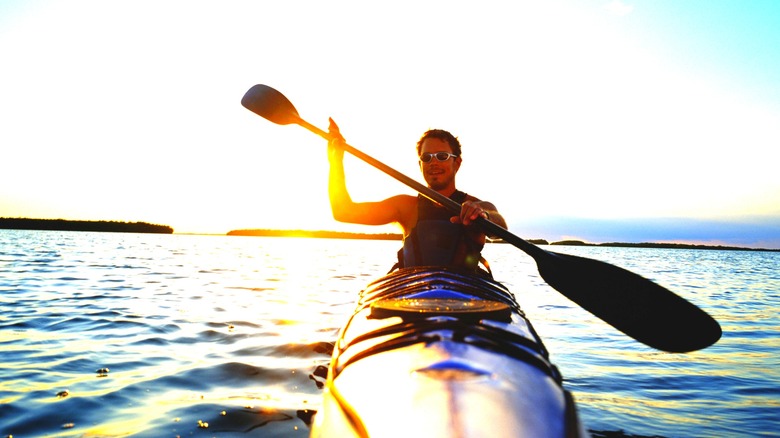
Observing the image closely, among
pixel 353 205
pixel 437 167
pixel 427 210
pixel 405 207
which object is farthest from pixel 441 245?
pixel 353 205

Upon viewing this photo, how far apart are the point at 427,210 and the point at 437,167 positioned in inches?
21.1

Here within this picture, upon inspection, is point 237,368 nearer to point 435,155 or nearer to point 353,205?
point 353,205

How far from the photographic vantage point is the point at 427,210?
5.11 meters

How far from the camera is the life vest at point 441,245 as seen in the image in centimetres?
473

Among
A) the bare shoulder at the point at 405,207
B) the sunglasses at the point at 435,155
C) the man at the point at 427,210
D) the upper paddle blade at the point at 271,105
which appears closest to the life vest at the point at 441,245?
the man at the point at 427,210

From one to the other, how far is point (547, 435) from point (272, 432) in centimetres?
225

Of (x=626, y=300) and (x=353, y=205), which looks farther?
(x=353, y=205)

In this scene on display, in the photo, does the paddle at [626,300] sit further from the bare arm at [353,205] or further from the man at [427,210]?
the bare arm at [353,205]

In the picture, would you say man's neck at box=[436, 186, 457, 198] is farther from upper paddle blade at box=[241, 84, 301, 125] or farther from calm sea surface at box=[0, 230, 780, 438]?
upper paddle blade at box=[241, 84, 301, 125]

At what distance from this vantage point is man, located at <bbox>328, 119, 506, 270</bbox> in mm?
4766

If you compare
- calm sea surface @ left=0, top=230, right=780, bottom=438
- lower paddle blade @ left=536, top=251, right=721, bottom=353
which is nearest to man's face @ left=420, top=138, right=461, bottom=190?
lower paddle blade @ left=536, top=251, right=721, bottom=353

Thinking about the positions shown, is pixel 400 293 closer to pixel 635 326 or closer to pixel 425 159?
pixel 635 326

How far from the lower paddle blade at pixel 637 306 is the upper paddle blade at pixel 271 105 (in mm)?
3614

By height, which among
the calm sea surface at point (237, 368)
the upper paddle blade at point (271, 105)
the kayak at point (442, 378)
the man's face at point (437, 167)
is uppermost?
the upper paddle blade at point (271, 105)
